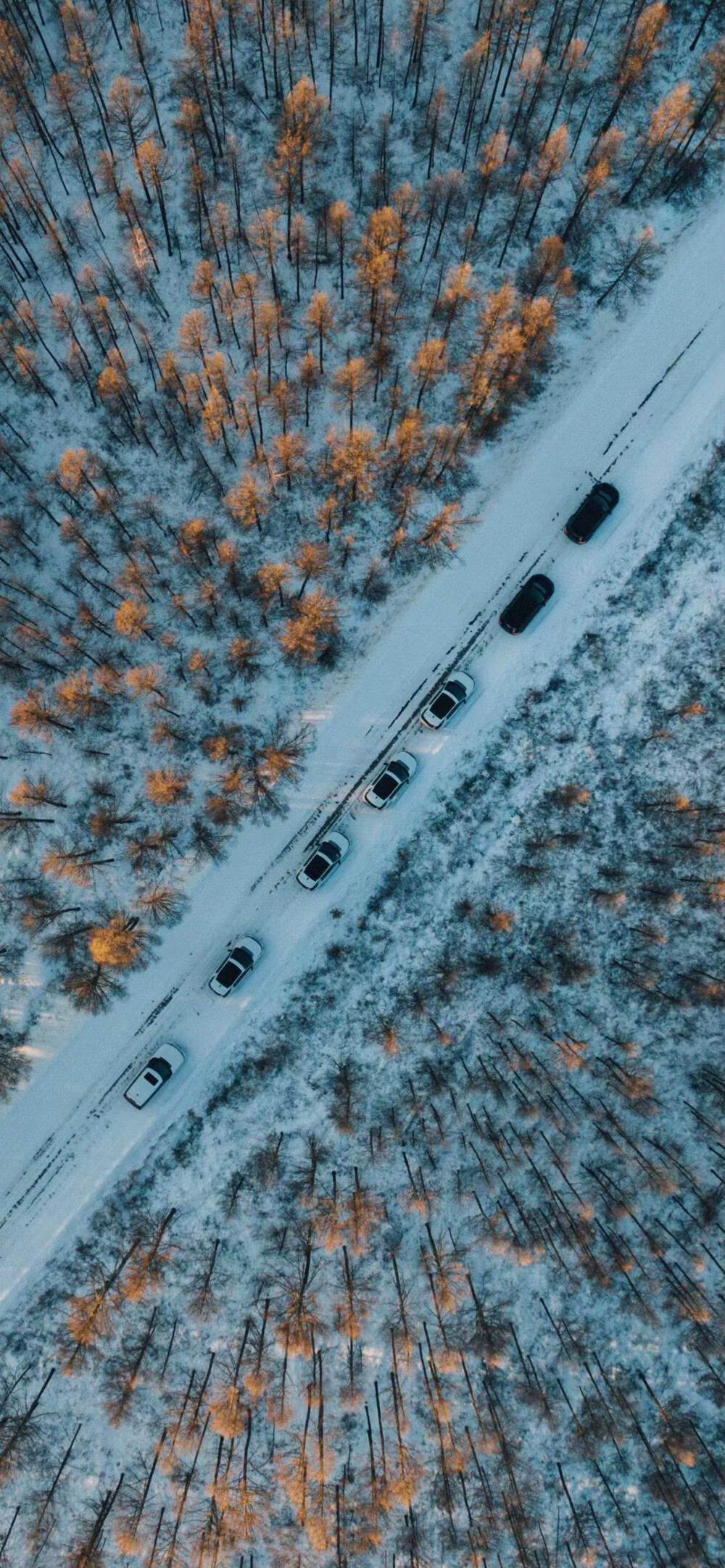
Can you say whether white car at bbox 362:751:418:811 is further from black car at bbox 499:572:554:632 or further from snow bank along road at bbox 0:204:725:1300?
black car at bbox 499:572:554:632

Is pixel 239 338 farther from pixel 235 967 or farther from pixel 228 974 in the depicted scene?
pixel 228 974

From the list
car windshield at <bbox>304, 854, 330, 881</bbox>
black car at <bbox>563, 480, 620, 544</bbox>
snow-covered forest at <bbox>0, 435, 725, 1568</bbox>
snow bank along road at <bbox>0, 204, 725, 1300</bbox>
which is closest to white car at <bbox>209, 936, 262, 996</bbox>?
snow bank along road at <bbox>0, 204, 725, 1300</bbox>

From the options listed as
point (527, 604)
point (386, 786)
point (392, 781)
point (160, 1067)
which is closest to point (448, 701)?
point (392, 781)

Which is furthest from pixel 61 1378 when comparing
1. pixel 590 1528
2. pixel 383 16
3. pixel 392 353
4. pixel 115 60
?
pixel 383 16

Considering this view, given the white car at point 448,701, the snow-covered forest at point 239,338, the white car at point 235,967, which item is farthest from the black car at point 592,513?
the white car at point 235,967

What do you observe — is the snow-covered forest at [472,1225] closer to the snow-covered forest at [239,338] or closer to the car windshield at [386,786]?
the car windshield at [386,786]

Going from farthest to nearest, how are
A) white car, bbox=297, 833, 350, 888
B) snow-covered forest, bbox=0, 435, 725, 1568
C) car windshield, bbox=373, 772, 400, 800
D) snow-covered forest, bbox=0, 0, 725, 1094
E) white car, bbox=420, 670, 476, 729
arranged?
snow-covered forest, bbox=0, 0, 725, 1094, white car, bbox=420, 670, 476, 729, car windshield, bbox=373, 772, 400, 800, white car, bbox=297, 833, 350, 888, snow-covered forest, bbox=0, 435, 725, 1568
